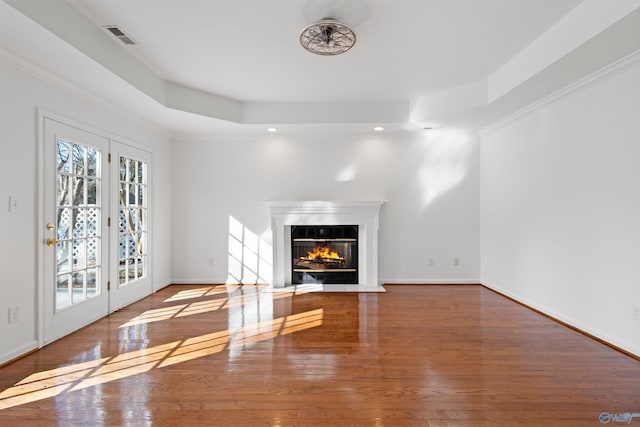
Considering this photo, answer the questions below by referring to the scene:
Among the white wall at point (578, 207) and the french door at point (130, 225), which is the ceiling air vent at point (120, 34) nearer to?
the french door at point (130, 225)

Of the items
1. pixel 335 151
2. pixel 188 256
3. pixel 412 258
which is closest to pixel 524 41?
pixel 335 151

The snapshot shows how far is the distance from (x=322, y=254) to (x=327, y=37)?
3.36m

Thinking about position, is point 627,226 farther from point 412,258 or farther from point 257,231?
point 257,231

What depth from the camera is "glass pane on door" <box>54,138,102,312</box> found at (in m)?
3.22

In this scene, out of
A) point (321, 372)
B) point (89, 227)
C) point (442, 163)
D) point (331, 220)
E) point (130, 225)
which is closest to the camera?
point (321, 372)

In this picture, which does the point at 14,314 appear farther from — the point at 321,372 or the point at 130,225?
the point at 321,372

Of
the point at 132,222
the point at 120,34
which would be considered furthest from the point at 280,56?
the point at 132,222

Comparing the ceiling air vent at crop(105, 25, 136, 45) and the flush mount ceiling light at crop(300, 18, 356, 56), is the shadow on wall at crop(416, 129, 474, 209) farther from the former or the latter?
the ceiling air vent at crop(105, 25, 136, 45)

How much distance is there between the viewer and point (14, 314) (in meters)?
2.74

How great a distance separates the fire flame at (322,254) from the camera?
544 centimetres

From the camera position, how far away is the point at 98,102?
12.1 feet

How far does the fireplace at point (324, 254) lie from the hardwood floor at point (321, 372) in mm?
1431

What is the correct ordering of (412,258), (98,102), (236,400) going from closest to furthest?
(236,400), (98,102), (412,258)

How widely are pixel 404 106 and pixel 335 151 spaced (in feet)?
4.13
